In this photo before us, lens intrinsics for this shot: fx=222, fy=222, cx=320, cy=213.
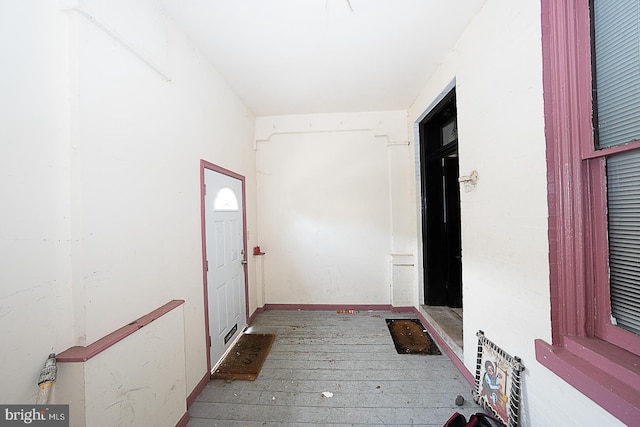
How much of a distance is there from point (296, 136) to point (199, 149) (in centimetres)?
173

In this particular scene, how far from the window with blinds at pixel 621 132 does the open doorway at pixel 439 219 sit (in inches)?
72.5

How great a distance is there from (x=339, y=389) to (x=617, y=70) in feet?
8.31

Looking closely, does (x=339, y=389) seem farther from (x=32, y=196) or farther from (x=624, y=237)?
(x=32, y=196)

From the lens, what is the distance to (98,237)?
111cm

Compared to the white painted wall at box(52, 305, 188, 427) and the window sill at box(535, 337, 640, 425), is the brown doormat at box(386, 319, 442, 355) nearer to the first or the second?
the window sill at box(535, 337, 640, 425)

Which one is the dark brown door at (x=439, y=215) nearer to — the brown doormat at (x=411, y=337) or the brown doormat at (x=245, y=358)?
the brown doormat at (x=411, y=337)

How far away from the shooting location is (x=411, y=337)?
2.59 metres

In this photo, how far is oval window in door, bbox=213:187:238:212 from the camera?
2328 mm

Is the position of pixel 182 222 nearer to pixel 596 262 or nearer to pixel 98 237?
pixel 98 237

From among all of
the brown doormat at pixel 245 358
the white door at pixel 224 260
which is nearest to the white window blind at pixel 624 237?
the brown doormat at pixel 245 358

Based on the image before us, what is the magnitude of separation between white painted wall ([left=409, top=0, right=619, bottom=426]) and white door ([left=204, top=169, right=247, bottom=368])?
7.67 feet

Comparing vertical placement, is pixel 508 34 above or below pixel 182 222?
above

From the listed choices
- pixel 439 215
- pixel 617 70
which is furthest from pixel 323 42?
pixel 439 215

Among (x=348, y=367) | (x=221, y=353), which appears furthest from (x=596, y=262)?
(x=221, y=353)
